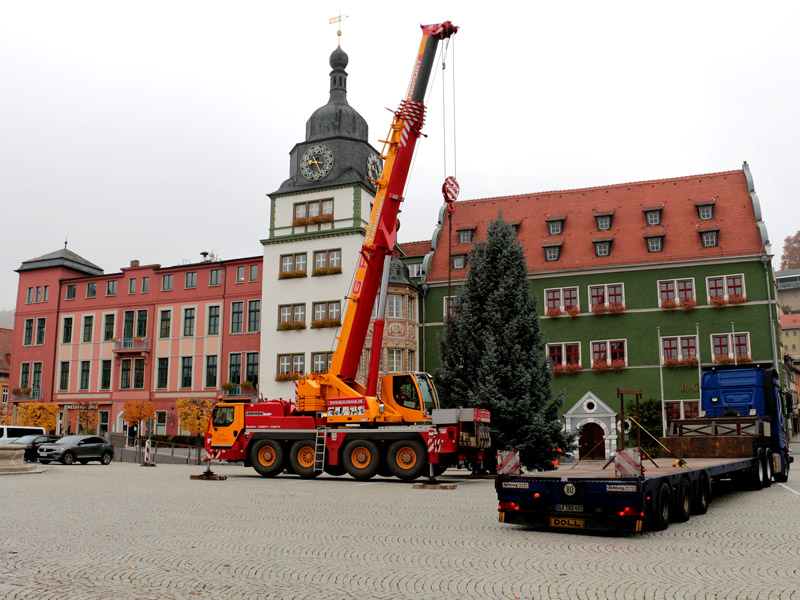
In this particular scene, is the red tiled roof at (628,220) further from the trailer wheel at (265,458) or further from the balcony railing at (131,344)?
the trailer wheel at (265,458)

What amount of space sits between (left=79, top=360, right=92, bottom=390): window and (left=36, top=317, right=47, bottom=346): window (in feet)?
13.8

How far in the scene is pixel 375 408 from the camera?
23469mm

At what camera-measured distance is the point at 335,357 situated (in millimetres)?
24547

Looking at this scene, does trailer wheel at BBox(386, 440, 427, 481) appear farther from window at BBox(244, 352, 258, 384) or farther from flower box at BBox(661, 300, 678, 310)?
window at BBox(244, 352, 258, 384)

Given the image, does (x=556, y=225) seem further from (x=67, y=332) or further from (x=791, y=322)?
(x=791, y=322)

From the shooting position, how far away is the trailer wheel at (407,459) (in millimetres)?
22375

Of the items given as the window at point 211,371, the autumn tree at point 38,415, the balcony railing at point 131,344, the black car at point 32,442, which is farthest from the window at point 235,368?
the black car at point 32,442

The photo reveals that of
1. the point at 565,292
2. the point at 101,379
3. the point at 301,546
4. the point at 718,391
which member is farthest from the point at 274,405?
the point at 101,379

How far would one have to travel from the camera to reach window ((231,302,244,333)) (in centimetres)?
4816

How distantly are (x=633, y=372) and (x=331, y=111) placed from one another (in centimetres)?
2221

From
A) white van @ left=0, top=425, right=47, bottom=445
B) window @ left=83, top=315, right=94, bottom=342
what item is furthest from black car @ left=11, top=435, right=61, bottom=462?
window @ left=83, top=315, right=94, bottom=342

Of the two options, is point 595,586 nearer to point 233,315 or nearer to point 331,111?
point 331,111

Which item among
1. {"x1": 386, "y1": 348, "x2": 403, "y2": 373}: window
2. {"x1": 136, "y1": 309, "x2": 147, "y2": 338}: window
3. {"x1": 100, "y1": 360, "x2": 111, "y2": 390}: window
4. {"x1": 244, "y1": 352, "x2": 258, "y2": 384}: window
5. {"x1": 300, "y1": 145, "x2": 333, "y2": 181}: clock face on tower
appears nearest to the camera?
{"x1": 386, "y1": 348, "x2": 403, "y2": 373}: window

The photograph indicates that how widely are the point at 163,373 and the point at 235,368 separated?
5974 millimetres
